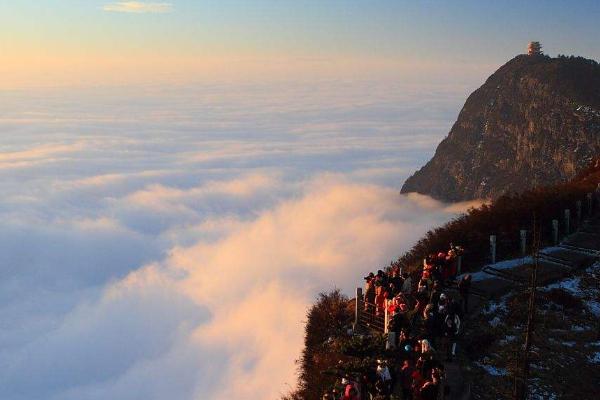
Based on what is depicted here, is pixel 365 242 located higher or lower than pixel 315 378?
lower

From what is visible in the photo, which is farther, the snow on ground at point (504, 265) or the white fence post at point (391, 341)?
the snow on ground at point (504, 265)

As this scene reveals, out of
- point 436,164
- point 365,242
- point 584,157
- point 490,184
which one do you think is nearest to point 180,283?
point 365,242

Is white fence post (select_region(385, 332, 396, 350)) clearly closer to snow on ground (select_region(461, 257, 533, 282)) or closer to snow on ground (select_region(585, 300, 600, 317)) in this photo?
snow on ground (select_region(461, 257, 533, 282))

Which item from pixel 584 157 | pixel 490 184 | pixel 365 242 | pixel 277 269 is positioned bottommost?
pixel 277 269

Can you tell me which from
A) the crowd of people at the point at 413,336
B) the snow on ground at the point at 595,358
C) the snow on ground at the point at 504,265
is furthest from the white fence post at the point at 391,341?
the snow on ground at the point at 504,265

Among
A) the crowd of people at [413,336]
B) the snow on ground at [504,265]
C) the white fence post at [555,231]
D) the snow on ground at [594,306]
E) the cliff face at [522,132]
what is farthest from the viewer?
the cliff face at [522,132]

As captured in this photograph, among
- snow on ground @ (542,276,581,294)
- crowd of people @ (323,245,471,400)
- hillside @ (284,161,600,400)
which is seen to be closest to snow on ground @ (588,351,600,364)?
hillside @ (284,161,600,400)

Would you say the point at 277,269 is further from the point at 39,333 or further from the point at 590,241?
the point at 590,241

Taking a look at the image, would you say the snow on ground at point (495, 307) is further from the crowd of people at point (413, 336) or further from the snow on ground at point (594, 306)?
the snow on ground at point (594, 306)
